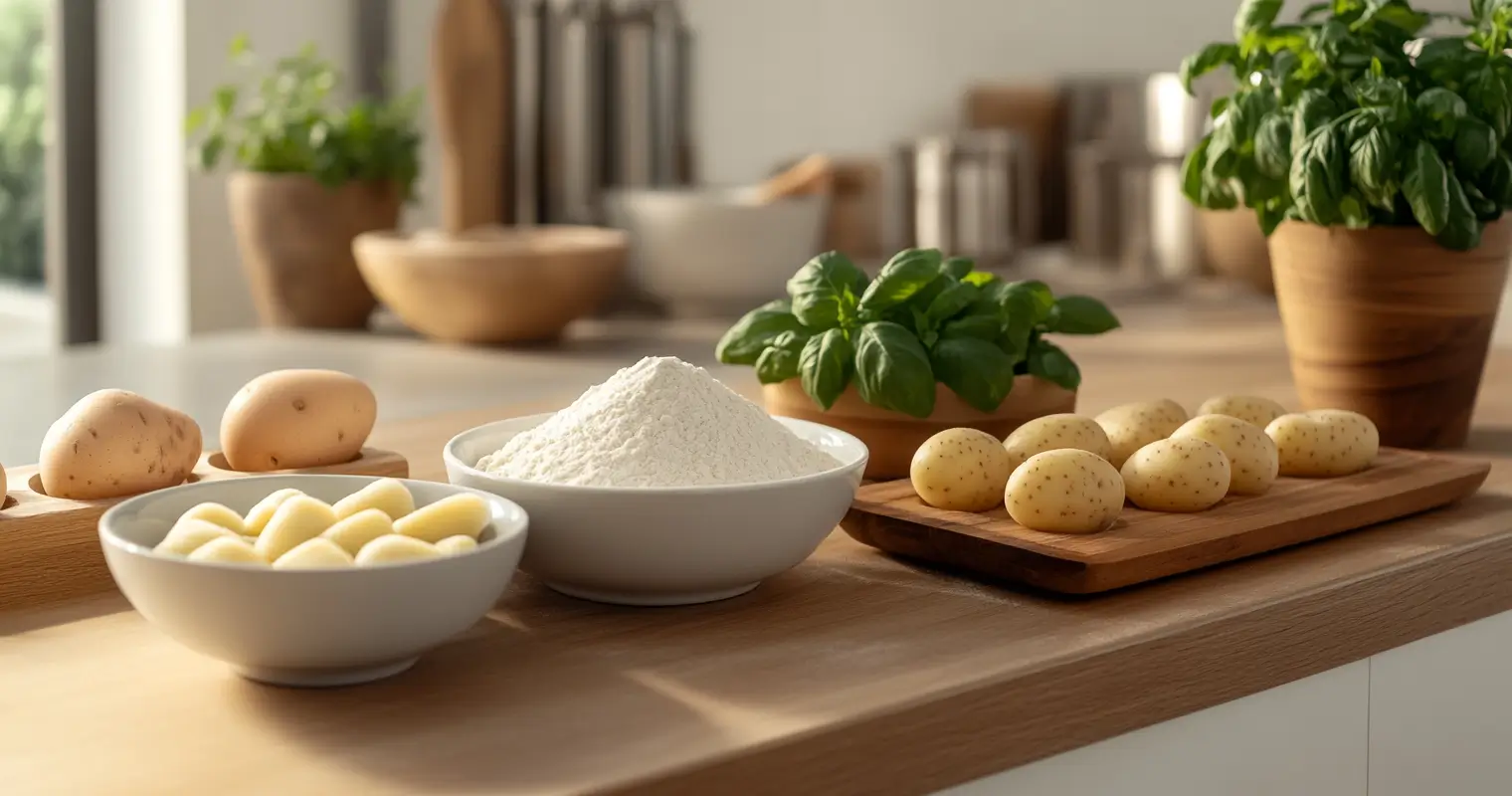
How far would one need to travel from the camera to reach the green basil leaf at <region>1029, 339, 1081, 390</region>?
1.05m

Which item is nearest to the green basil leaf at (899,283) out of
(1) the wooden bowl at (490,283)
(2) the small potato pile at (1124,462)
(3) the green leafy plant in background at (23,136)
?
(2) the small potato pile at (1124,462)

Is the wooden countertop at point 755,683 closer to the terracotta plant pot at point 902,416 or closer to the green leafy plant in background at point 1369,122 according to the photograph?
the terracotta plant pot at point 902,416

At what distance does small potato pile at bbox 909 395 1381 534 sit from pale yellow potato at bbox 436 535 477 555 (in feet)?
0.97

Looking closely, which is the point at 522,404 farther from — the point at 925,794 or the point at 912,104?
the point at 912,104

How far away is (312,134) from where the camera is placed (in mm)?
1903

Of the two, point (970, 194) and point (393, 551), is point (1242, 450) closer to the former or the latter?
point (393, 551)

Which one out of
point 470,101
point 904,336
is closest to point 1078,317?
point 904,336

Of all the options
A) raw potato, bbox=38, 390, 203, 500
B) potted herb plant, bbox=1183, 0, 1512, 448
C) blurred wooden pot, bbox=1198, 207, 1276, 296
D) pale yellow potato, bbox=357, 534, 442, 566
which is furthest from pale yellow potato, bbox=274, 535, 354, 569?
blurred wooden pot, bbox=1198, 207, 1276, 296

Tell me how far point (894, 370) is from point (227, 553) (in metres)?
0.43

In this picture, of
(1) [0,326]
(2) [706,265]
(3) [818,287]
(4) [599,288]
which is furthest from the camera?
(1) [0,326]

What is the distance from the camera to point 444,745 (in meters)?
0.64

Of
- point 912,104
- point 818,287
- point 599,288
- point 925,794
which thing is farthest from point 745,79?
point 925,794

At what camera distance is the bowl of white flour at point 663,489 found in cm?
76

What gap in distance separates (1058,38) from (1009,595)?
6.83 feet
